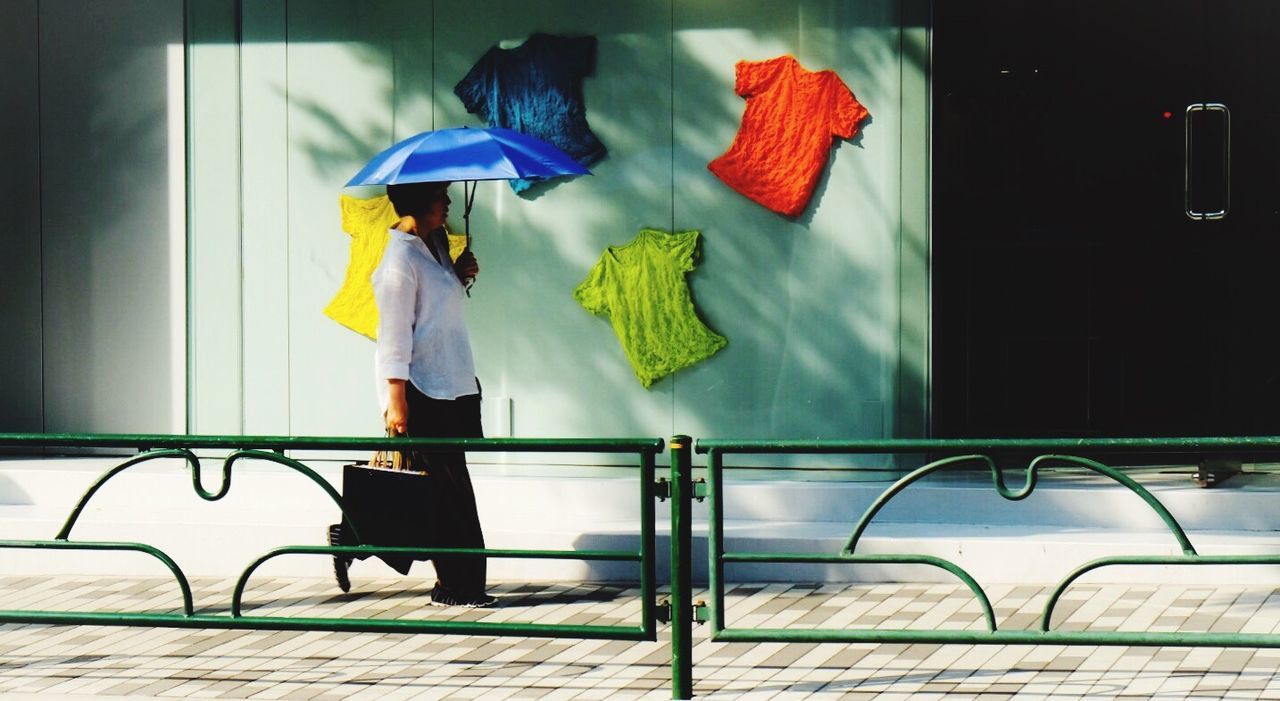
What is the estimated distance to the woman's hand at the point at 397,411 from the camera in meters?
7.56

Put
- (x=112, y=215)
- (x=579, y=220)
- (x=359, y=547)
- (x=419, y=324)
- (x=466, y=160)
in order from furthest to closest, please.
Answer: (x=112, y=215) < (x=579, y=220) < (x=419, y=324) < (x=466, y=160) < (x=359, y=547)

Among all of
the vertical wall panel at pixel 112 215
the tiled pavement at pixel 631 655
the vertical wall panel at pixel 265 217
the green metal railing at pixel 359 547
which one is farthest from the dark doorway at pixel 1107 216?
the vertical wall panel at pixel 112 215

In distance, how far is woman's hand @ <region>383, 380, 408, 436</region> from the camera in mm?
7562

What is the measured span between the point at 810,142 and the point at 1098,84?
1.67 m

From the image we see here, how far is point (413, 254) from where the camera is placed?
7.71m

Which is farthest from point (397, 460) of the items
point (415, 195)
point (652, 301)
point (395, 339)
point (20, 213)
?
point (20, 213)

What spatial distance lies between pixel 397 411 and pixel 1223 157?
16.3 ft

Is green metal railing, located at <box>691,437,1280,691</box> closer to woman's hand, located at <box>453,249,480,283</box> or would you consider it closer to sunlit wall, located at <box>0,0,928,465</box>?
woman's hand, located at <box>453,249,480,283</box>

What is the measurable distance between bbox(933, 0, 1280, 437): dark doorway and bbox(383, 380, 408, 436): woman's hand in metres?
3.44

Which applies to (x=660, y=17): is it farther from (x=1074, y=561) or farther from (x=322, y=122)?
(x=1074, y=561)

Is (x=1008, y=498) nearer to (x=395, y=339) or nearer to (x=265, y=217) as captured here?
(x=395, y=339)

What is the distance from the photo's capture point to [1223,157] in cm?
983

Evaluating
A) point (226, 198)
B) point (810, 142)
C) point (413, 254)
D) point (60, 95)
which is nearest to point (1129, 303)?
point (810, 142)

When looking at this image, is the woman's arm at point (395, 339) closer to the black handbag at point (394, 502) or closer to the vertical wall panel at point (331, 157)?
the black handbag at point (394, 502)
